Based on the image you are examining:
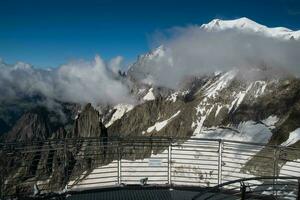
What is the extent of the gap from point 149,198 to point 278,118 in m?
185

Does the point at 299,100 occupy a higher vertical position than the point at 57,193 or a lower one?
higher

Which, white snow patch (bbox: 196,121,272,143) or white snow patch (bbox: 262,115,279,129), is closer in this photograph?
white snow patch (bbox: 196,121,272,143)

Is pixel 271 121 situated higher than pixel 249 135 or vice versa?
pixel 271 121

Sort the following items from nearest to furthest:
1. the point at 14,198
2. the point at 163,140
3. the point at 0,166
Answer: the point at 0,166 < the point at 14,198 < the point at 163,140

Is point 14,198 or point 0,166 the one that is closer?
point 0,166

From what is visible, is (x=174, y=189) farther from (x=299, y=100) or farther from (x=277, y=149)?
(x=299, y=100)

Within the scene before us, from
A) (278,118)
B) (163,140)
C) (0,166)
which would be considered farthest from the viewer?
(278,118)

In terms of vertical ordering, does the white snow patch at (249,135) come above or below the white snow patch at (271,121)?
below

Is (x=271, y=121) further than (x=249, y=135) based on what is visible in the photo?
Yes

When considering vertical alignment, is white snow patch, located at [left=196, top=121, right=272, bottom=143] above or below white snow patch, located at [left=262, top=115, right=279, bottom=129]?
below

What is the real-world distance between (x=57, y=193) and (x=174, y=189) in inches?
175

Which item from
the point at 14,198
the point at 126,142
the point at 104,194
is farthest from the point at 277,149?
the point at 14,198

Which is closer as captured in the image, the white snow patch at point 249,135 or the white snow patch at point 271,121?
the white snow patch at point 249,135

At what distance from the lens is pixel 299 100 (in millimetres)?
195875
